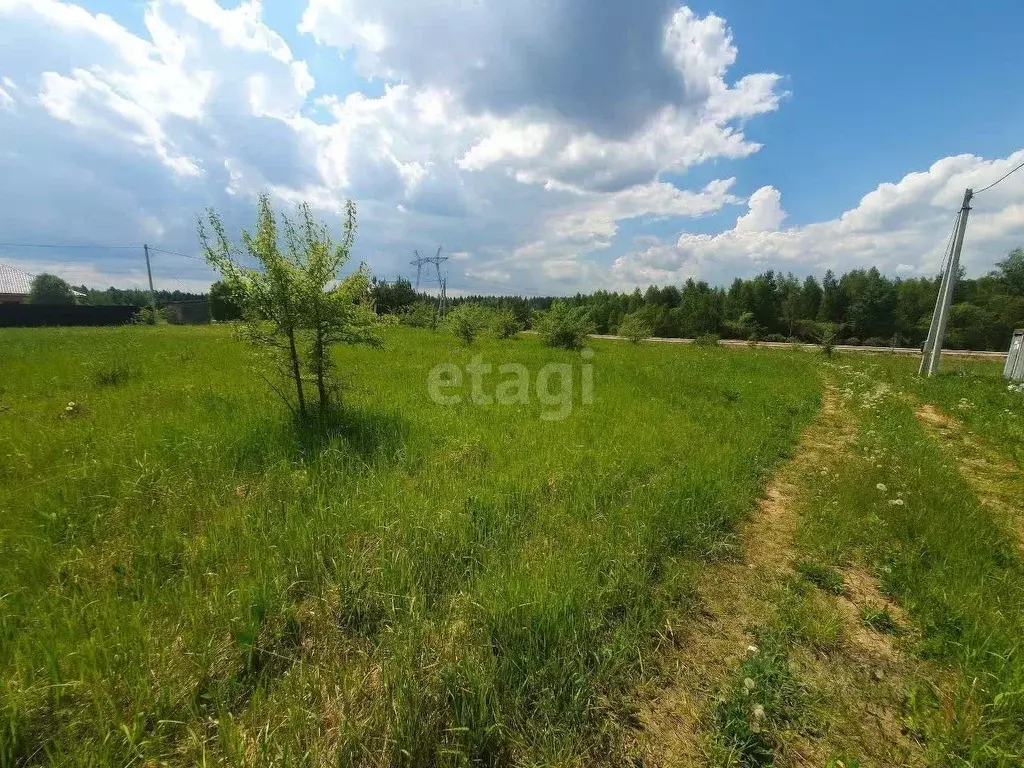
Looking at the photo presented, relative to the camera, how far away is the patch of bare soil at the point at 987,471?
484 cm

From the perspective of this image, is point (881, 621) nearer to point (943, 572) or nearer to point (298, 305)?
point (943, 572)

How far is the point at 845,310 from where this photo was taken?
179 feet

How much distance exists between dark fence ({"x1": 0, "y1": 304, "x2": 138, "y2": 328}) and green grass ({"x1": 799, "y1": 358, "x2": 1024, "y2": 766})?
58994mm

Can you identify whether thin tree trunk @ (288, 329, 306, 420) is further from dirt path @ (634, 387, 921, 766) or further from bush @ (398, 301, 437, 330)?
bush @ (398, 301, 437, 330)

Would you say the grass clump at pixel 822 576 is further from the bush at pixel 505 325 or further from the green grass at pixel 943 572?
the bush at pixel 505 325

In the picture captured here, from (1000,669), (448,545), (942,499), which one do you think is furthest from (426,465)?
(942,499)

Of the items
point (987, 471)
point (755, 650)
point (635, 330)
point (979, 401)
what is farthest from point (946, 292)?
point (635, 330)

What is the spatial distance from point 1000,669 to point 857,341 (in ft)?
215

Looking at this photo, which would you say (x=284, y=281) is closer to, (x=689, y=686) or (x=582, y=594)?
(x=582, y=594)

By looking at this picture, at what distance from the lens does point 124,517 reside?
3.69 metres

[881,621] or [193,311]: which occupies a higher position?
[193,311]

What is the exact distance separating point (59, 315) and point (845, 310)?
94.1 meters

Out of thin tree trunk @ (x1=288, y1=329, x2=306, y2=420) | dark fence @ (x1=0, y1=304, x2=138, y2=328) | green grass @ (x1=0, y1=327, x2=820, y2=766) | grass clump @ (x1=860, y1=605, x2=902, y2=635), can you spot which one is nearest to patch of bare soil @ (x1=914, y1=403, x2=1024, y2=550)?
green grass @ (x1=0, y1=327, x2=820, y2=766)

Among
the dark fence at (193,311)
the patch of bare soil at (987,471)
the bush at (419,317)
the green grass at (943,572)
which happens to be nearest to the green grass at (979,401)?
the patch of bare soil at (987,471)
